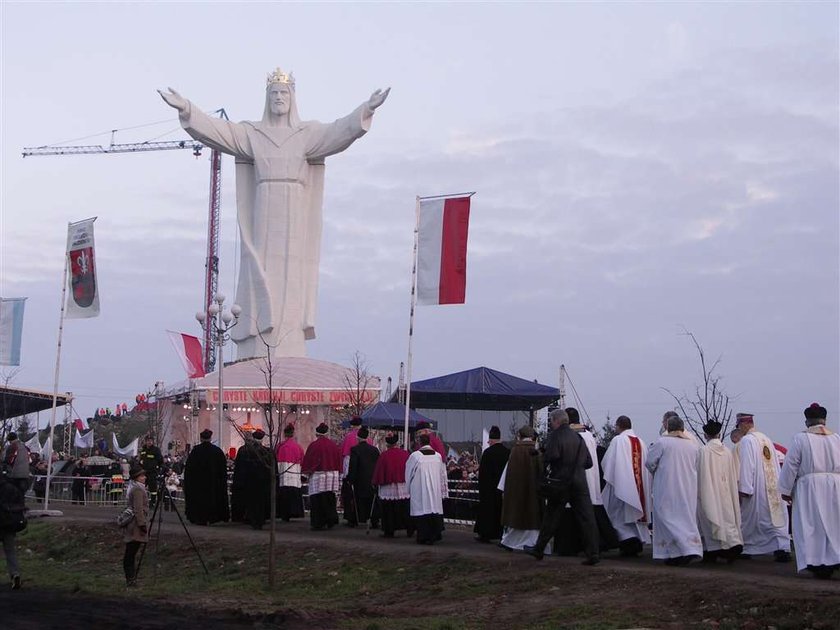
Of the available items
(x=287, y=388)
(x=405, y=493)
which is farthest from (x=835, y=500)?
(x=287, y=388)

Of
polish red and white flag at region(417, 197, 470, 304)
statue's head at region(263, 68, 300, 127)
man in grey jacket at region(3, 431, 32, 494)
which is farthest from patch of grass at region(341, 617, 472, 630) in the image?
statue's head at region(263, 68, 300, 127)

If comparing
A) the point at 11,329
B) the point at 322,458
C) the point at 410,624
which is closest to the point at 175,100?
the point at 11,329

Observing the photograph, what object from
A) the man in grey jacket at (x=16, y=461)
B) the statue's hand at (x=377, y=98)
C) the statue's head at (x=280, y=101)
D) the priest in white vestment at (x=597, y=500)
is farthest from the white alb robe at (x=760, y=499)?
the statue's head at (x=280, y=101)

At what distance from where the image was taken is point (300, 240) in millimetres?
40594

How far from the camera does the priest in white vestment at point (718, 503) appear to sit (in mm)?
13508

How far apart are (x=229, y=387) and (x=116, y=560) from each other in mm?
20601

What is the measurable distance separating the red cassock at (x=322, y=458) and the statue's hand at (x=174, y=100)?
762 inches

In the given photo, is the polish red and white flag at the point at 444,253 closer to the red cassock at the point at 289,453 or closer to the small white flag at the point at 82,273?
the red cassock at the point at 289,453

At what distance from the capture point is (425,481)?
1631cm

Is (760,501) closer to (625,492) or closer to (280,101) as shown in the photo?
(625,492)

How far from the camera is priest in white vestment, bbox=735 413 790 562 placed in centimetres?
1433

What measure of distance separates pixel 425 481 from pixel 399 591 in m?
3.20

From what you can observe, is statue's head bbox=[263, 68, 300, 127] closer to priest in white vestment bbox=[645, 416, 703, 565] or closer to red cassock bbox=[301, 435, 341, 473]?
red cassock bbox=[301, 435, 341, 473]

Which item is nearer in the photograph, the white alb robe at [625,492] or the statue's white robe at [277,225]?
the white alb robe at [625,492]
